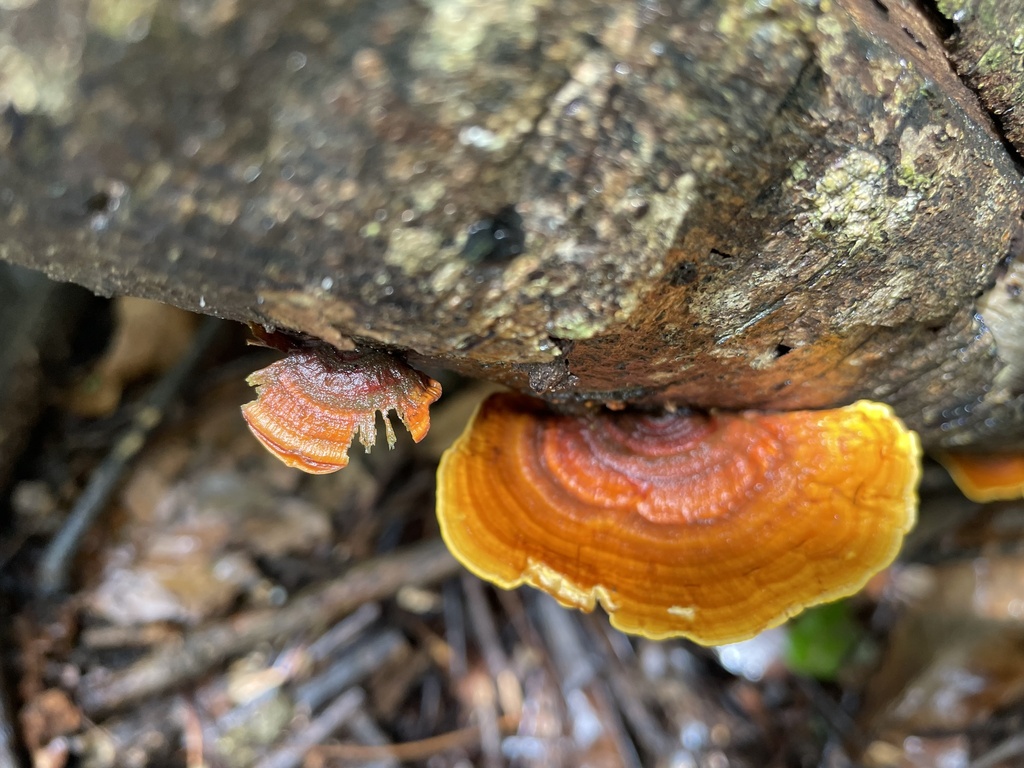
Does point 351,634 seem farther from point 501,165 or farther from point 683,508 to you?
point 501,165

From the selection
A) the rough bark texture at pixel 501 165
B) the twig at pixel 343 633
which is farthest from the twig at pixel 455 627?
the rough bark texture at pixel 501 165

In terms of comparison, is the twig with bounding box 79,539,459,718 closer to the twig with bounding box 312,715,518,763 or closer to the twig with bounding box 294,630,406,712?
the twig with bounding box 294,630,406,712

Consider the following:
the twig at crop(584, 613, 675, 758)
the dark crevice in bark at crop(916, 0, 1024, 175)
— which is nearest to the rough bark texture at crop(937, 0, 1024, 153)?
the dark crevice in bark at crop(916, 0, 1024, 175)

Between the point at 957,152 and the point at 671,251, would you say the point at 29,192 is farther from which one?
the point at 957,152

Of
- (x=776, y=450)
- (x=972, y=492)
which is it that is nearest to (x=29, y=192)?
(x=776, y=450)

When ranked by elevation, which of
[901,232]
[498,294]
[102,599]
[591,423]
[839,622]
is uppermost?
[901,232]
